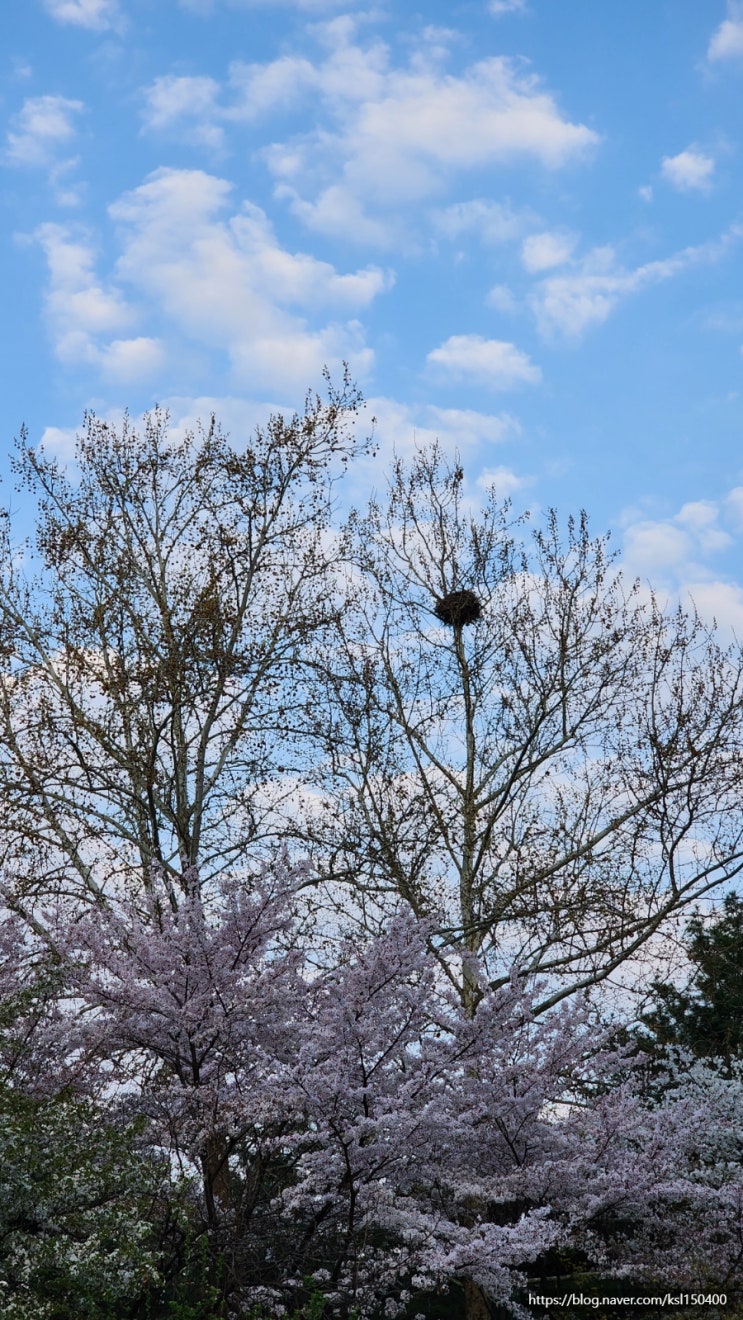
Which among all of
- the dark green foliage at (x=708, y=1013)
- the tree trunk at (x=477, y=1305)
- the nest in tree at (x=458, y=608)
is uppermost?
the nest in tree at (x=458, y=608)

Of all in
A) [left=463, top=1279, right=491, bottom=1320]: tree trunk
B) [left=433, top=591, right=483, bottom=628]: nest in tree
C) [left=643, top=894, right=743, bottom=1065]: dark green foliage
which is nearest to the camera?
[left=463, top=1279, right=491, bottom=1320]: tree trunk

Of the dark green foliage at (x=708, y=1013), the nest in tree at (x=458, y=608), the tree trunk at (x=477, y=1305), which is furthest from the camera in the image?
the dark green foliage at (x=708, y=1013)

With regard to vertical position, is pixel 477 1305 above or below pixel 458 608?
below

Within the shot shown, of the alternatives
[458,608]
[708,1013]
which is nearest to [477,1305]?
[458,608]

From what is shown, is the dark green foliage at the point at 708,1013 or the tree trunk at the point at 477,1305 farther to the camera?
the dark green foliage at the point at 708,1013

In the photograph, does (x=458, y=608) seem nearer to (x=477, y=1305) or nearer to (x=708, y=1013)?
(x=477, y=1305)

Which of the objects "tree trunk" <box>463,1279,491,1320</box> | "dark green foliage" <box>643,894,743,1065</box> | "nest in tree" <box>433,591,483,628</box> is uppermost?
"nest in tree" <box>433,591,483,628</box>

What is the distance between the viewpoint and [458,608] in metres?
14.3

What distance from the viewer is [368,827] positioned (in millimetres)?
12539

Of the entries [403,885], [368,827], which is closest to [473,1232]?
[403,885]

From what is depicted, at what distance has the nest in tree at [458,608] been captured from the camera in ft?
46.7

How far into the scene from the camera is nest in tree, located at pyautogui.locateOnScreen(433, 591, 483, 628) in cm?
1423

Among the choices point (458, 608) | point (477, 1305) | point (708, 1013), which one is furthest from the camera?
point (708, 1013)

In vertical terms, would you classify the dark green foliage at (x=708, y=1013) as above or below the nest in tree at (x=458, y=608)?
below
